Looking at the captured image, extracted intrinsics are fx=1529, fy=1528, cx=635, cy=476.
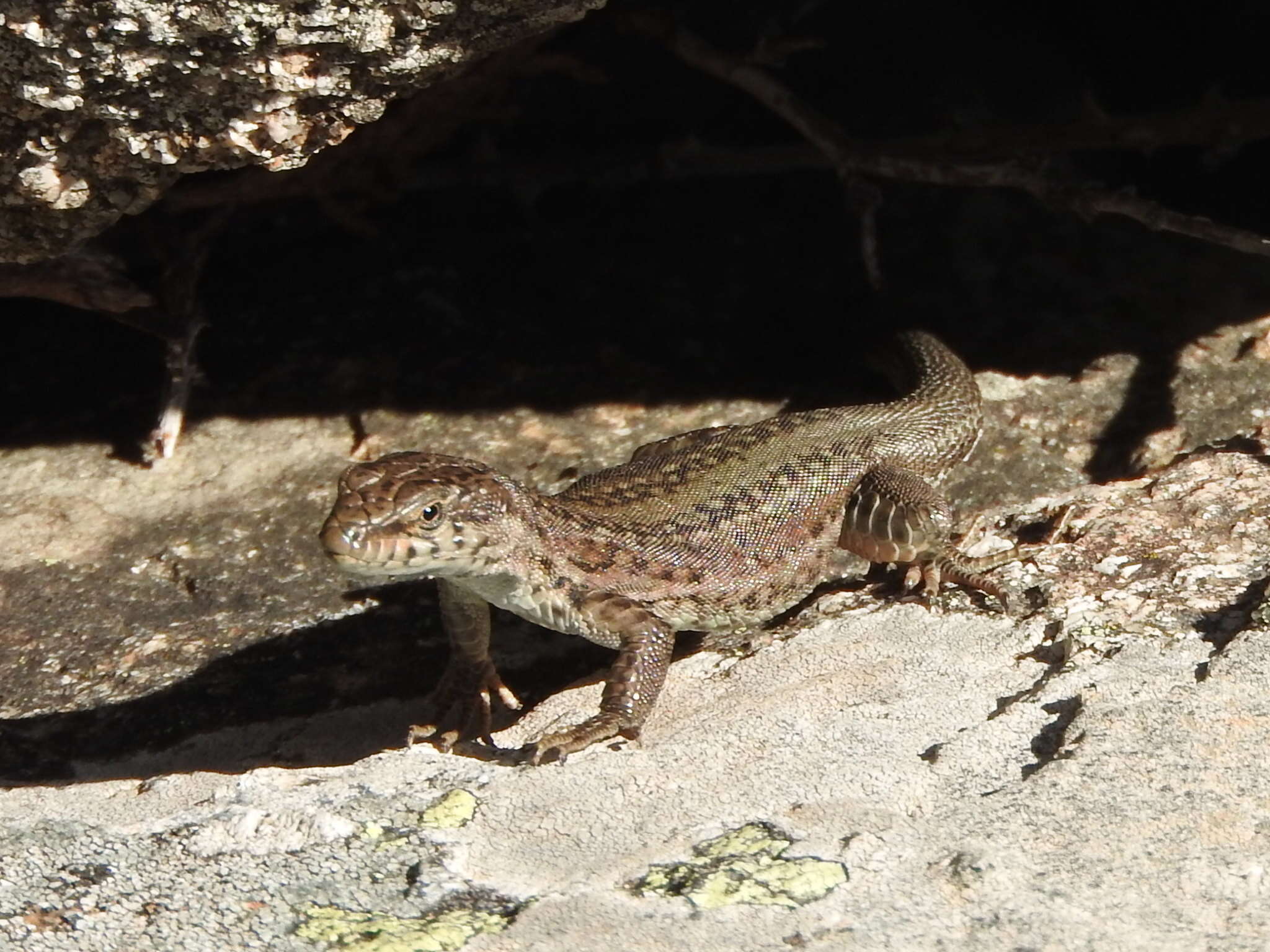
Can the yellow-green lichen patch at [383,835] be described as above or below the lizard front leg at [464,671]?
above

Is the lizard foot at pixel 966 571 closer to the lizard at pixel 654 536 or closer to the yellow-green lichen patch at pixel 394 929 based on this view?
the lizard at pixel 654 536

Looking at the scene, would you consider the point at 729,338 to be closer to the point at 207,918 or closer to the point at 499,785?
the point at 499,785

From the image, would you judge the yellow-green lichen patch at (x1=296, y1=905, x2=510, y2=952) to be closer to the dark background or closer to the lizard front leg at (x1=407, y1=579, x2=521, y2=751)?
the lizard front leg at (x1=407, y1=579, x2=521, y2=751)

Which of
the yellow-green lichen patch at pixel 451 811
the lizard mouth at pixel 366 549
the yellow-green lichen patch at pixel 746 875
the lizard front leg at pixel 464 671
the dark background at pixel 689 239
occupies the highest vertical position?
the dark background at pixel 689 239

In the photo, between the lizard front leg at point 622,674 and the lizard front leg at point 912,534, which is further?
the lizard front leg at point 912,534

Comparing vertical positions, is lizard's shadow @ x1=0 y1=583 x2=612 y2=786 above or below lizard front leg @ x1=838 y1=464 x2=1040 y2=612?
below

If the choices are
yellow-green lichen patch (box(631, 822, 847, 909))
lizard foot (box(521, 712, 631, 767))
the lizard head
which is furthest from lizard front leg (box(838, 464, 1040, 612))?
yellow-green lichen patch (box(631, 822, 847, 909))

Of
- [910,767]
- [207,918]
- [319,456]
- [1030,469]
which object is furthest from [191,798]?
[1030,469]

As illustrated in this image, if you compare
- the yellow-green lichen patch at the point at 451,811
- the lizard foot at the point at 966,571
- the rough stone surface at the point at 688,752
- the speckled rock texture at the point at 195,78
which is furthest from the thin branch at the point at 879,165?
the yellow-green lichen patch at the point at 451,811
